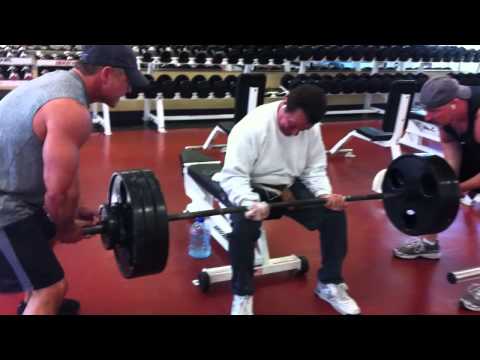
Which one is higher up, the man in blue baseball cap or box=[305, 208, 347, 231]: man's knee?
the man in blue baseball cap

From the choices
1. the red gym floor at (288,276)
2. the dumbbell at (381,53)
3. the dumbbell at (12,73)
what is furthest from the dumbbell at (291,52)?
the dumbbell at (12,73)

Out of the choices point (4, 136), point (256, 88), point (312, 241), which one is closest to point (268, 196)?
point (312, 241)

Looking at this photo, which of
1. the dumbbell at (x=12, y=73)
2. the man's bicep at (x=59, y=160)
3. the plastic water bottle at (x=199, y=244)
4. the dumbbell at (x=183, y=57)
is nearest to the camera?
the man's bicep at (x=59, y=160)

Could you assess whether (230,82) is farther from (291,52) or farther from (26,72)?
(26,72)

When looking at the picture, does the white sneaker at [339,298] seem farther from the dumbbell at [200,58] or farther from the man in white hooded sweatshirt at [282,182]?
the dumbbell at [200,58]

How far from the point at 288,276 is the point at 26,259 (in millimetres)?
1274

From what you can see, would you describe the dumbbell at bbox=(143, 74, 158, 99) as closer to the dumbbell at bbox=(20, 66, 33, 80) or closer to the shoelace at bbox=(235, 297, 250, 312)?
the dumbbell at bbox=(20, 66, 33, 80)

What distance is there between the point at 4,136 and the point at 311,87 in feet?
3.57

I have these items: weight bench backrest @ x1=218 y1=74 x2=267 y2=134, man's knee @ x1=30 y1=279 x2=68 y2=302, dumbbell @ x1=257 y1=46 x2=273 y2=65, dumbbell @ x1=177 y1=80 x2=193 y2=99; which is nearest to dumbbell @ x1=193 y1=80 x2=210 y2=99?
dumbbell @ x1=177 y1=80 x2=193 y2=99

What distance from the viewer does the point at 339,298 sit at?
6.66 ft

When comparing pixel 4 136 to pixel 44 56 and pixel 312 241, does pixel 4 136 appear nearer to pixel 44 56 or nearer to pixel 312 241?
pixel 312 241

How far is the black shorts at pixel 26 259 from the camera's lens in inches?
57.5

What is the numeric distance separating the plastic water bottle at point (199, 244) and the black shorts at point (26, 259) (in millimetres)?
1037

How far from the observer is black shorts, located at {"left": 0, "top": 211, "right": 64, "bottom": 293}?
4.79 ft
